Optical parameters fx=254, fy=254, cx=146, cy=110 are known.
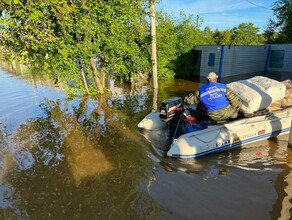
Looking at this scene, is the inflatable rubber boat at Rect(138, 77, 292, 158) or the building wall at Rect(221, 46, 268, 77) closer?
the inflatable rubber boat at Rect(138, 77, 292, 158)

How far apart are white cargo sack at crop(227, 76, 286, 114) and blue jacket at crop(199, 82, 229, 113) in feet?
2.04

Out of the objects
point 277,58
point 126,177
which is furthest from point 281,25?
point 126,177

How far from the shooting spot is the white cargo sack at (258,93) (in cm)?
A: 590

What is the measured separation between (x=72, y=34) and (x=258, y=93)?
718 cm

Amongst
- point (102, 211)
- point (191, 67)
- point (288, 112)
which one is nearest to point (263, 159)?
point (288, 112)

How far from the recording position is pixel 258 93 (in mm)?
6004

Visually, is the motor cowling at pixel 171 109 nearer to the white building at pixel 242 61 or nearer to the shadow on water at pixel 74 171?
the shadow on water at pixel 74 171

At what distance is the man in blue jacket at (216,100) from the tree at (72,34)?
5107 millimetres

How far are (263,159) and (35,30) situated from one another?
23.7 ft

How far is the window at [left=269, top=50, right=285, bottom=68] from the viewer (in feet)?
64.3

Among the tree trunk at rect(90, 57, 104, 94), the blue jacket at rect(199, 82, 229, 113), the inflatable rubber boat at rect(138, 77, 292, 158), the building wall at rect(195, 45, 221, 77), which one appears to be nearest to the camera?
the inflatable rubber boat at rect(138, 77, 292, 158)

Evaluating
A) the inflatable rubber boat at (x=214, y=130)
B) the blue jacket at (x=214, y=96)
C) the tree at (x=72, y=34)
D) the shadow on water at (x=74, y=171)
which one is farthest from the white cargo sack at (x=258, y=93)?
the tree at (x=72, y=34)

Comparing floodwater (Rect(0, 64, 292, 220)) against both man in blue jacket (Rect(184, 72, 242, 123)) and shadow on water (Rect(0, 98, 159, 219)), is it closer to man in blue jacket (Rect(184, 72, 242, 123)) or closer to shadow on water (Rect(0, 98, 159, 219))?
shadow on water (Rect(0, 98, 159, 219))

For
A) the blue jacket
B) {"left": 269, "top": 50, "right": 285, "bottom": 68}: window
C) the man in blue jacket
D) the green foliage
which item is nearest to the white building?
{"left": 269, "top": 50, "right": 285, "bottom": 68}: window
